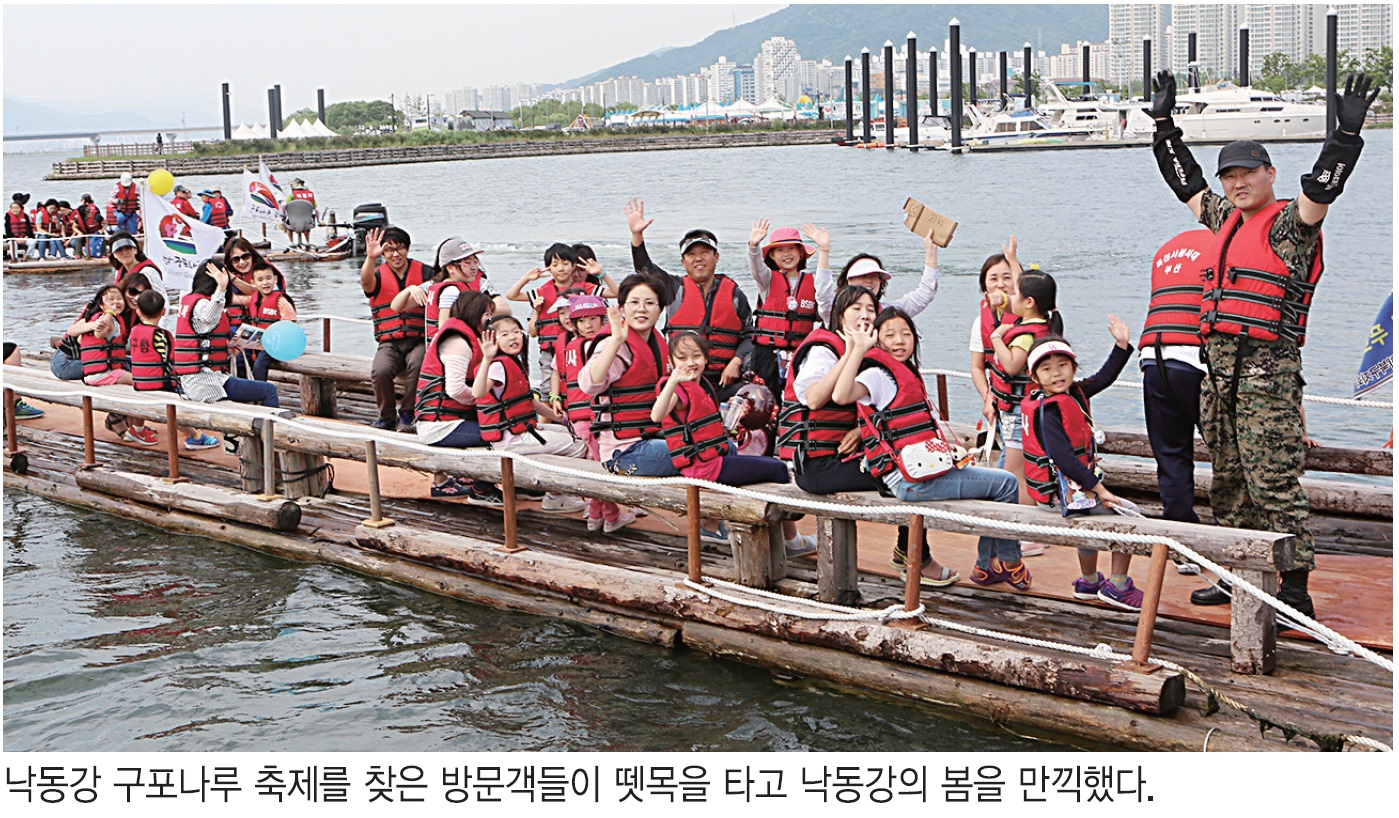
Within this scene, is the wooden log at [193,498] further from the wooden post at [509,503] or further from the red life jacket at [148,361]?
the wooden post at [509,503]

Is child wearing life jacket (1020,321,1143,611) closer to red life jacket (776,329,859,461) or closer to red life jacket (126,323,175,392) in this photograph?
red life jacket (776,329,859,461)

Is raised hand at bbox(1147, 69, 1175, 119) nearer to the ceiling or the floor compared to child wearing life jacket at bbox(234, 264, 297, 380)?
nearer to the ceiling

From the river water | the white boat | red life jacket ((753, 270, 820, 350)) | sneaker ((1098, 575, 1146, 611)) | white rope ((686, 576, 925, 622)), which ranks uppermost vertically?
the white boat

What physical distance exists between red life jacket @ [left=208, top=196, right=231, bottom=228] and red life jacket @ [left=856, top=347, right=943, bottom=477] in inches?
944

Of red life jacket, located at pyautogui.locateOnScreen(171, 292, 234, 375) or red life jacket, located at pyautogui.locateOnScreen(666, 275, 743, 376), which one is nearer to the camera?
red life jacket, located at pyautogui.locateOnScreen(666, 275, 743, 376)

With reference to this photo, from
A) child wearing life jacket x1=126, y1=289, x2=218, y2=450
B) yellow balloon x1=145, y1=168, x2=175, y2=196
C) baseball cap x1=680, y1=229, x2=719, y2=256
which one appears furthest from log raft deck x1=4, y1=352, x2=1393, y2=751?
yellow balloon x1=145, y1=168, x2=175, y2=196

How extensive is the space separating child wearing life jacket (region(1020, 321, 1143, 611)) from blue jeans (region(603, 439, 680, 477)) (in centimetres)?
190

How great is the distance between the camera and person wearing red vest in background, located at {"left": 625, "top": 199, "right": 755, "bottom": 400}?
8219mm

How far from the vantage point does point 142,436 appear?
11.8m

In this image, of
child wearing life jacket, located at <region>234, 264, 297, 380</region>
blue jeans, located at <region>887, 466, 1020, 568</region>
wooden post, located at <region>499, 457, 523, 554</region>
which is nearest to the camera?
blue jeans, located at <region>887, 466, 1020, 568</region>

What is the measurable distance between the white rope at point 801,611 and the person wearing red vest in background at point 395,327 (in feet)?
12.5

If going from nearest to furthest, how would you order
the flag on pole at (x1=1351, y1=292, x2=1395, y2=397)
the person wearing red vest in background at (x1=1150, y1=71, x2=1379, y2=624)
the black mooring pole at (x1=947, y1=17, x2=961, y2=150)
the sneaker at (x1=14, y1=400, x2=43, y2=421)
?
1. the person wearing red vest in background at (x1=1150, y1=71, x2=1379, y2=624)
2. the flag on pole at (x1=1351, y1=292, x2=1395, y2=397)
3. the sneaker at (x1=14, y1=400, x2=43, y2=421)
4. the black mooring pole at (x1=947, y1=17, x2=961, y2=150)

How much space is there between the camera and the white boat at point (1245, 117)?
248 feet
